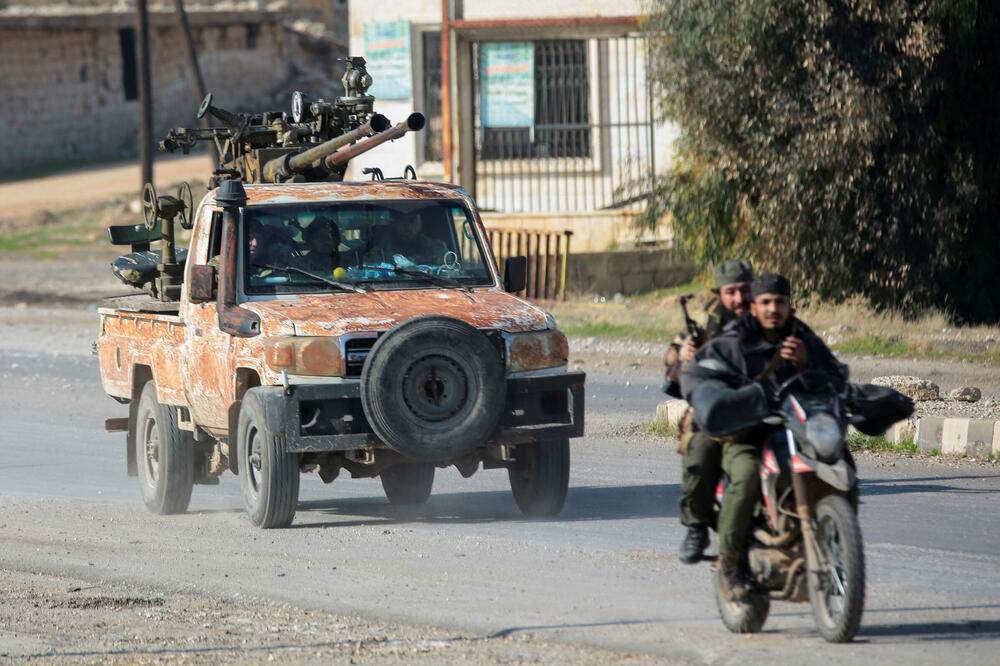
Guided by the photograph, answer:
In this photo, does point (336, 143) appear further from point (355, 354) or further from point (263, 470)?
point (263, 470)

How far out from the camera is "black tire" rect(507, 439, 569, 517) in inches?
375

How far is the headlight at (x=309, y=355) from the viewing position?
29.2 feet

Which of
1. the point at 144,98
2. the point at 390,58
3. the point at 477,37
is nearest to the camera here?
the point at 477,37

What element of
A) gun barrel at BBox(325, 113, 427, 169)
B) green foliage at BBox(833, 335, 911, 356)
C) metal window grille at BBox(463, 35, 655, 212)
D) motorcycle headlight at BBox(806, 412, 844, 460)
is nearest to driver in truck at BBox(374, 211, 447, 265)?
gun barrel at BBox(325, 113, 427, 169)

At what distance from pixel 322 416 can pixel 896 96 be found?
12.7m

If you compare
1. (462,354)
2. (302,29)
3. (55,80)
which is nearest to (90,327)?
(462,354)

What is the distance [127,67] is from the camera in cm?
5141

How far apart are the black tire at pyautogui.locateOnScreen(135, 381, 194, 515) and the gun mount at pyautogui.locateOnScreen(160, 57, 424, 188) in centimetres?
198

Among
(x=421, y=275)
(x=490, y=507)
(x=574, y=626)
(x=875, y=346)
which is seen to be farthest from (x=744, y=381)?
(x=875, y=346)

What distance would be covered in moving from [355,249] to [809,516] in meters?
4.50

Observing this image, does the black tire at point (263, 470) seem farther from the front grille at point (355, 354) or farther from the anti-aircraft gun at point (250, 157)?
the anti-aircraft gun at point (250, 157)

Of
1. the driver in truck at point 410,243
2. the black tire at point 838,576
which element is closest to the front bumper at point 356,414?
the driver in truck at point 410,243

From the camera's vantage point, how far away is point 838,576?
5973 millimetres

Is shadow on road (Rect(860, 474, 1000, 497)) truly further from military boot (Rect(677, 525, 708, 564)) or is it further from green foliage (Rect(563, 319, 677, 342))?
green foliage (Rect(563, 319, 677, 342))
